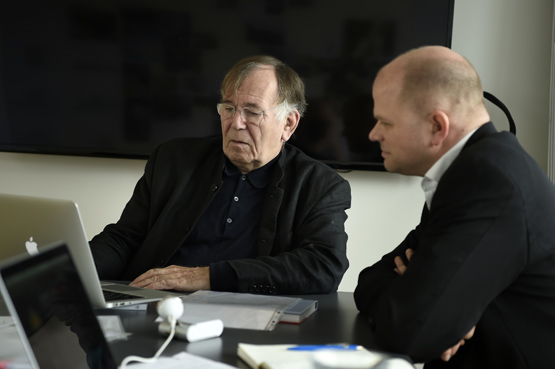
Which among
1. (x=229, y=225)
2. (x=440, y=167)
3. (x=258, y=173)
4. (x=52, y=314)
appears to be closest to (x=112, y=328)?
(x=52, y=314)

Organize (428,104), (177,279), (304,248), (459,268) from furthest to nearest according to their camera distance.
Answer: (304,248) < (177,279) < (428,104) < (459,268)

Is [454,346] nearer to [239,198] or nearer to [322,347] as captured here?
[322,347]

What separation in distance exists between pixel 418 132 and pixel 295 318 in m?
0.49

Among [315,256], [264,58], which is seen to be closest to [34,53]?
[264,58]

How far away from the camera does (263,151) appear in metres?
2.15

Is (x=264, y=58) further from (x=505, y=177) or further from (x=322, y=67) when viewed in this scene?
(x=505, y=177)

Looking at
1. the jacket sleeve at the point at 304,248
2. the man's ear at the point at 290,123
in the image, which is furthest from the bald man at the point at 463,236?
the man's ear at the point at 290,123

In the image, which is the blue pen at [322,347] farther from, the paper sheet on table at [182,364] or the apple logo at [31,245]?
the apple logo at [31,245]

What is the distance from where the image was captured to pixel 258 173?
2.19 meters

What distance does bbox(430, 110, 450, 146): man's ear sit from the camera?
136 cm

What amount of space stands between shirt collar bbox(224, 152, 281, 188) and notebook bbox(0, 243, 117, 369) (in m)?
1.27

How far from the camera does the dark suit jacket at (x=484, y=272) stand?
1165 mm

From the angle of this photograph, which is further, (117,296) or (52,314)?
(117,296)

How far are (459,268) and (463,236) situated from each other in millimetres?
62
